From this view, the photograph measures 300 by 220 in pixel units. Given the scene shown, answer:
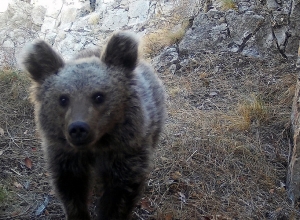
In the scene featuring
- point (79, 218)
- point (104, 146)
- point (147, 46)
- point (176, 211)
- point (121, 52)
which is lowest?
point (147, 46)

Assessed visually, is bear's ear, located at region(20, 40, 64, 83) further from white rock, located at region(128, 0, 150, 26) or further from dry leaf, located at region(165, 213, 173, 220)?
white rock, located at region(128, 0, 150, 26)

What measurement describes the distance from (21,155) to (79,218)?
129 cm

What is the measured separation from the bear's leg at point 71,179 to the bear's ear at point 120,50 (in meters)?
0.77

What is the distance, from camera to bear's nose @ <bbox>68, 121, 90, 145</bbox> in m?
2.93

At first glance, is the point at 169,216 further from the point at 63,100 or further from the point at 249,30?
the point at 249,30

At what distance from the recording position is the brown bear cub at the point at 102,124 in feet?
10.6

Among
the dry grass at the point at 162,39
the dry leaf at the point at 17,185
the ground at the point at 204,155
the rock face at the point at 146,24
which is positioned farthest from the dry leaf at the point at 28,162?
the dry grass at the point at 162,39

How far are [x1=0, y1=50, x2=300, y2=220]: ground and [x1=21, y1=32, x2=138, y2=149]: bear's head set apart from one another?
0.98m

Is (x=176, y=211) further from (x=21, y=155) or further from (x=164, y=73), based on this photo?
(x=164, y=73)

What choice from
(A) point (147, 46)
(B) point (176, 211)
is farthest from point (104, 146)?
(A) point (147, 46)

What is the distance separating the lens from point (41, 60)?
3.40 metres

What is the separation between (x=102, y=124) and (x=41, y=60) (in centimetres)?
74

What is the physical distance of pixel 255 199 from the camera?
13.7 feet

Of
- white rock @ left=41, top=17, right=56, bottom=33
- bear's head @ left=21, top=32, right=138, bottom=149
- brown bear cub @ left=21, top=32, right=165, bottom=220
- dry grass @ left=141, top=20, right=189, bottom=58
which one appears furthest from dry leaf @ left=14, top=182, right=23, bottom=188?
white rock @ left=41, top=17, right=56, bottom=33
